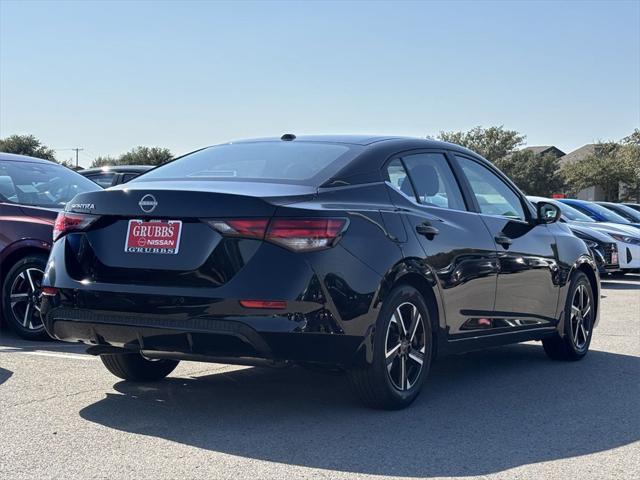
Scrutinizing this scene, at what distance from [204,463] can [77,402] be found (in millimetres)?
1605

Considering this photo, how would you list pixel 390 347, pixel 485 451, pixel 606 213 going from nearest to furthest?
pixel 485 451 < pixel 390 347 < pixel 606 213

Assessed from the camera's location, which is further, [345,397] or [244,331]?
[345,397]

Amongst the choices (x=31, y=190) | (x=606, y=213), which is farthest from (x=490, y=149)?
(x=31, y=190)

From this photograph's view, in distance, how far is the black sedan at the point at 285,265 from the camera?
16.5ft

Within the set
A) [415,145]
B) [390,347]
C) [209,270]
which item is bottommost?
[390,347]

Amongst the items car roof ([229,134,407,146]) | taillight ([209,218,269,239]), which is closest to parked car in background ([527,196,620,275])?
car roof ([229,134,407,146])

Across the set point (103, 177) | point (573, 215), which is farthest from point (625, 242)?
point (103, 177)

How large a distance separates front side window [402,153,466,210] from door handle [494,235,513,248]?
1.25 feet

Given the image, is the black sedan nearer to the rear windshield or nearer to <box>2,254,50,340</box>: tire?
the rear windshield

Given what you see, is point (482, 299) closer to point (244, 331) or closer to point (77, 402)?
point (244, 331)

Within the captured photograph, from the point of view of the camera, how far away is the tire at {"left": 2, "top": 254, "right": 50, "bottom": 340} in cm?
840

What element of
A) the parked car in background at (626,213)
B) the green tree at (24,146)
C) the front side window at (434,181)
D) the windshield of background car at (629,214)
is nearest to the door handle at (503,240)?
the front side window at (434,181)

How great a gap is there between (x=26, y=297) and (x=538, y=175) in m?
82.3

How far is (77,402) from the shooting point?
5805 mm
